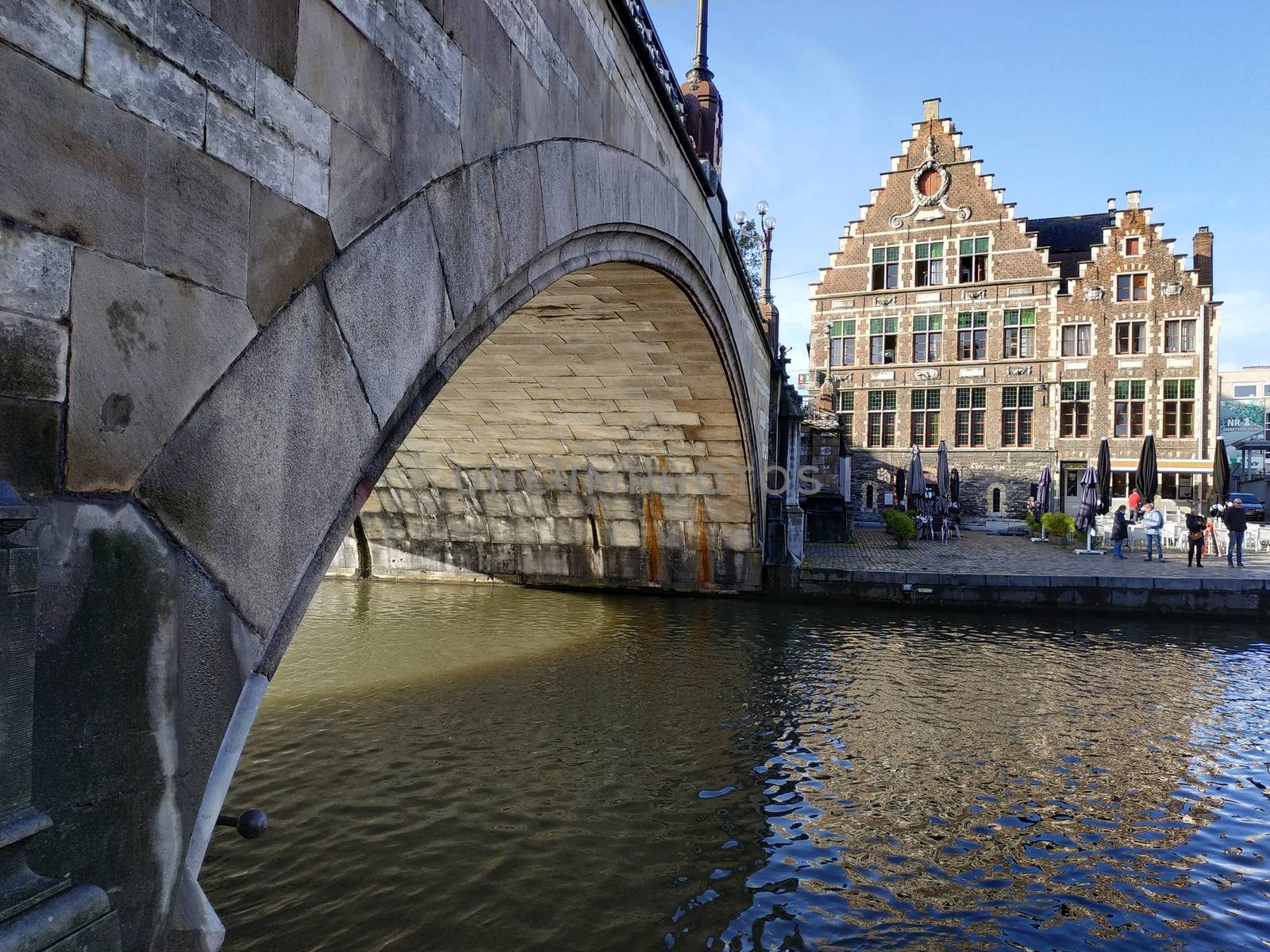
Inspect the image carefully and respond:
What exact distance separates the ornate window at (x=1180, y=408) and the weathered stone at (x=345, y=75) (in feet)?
100

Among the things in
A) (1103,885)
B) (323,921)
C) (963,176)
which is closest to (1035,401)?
(963,176)

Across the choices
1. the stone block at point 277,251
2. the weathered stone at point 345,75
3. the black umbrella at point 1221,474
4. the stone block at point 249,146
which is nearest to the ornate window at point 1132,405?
the black umbrella at point 1221,474

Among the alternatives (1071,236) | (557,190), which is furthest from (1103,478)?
(557,190)

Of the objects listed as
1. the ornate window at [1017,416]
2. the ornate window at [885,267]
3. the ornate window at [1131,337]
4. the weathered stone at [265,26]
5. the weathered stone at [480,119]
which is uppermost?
the ornate window at [885,267]

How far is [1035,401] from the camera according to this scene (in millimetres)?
28625

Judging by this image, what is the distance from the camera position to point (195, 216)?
6.94 feet

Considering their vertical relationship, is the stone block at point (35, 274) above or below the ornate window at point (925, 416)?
below

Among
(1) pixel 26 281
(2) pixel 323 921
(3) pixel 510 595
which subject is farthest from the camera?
(3) pixel 510 595

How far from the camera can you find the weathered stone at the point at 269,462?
2.12 metres

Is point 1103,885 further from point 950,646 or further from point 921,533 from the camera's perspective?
point 921,533

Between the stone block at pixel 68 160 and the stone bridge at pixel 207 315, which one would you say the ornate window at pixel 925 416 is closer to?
the stone bridge at pixel 207 315

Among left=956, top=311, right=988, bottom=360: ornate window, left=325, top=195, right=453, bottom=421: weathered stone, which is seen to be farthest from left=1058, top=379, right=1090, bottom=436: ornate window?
left=325, top=195, right=453, bottom=421: weathered stone

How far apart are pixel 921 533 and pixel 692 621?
36.0 ft

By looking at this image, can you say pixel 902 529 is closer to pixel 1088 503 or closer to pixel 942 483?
pixel 942 483
